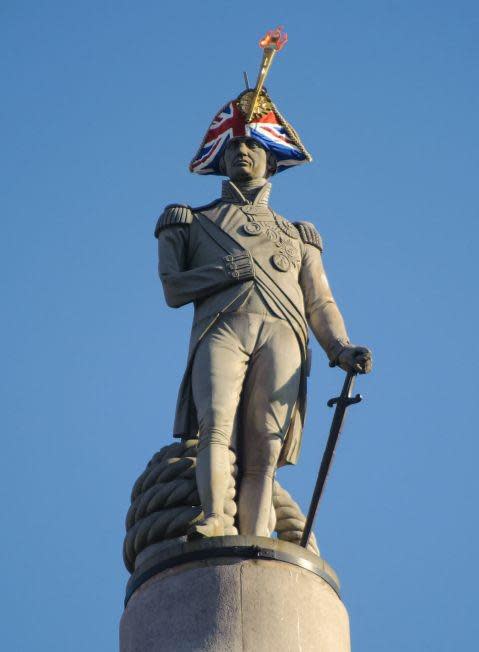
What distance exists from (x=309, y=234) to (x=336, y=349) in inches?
57.7

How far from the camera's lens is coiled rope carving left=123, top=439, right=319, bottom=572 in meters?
12.3

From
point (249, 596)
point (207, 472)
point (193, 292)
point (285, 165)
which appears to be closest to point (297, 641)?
point (249, 596)

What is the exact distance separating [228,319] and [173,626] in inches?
123

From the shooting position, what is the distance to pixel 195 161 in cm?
1548

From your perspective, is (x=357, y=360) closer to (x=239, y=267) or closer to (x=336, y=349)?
(x=336, y=349)

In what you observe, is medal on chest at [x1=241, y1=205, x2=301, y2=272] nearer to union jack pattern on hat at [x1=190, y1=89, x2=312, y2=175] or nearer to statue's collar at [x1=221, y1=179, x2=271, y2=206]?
statue's collar at [x1=221, y1=179, x2=271, y2=206]

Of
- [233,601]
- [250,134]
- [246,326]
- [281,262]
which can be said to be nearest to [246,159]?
[250,134]

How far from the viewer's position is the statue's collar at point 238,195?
1449 cm

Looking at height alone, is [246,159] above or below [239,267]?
above

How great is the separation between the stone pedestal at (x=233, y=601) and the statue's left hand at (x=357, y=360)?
6.18 feet

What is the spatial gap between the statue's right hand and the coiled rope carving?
1.54 meters

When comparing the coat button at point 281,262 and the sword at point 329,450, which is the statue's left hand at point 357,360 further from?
the coat button at point 281,262

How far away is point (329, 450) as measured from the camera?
40.6 ft

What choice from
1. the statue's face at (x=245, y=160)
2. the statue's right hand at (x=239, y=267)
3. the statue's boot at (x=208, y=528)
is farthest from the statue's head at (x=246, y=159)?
the statue's boot at (x=208, y=528)
